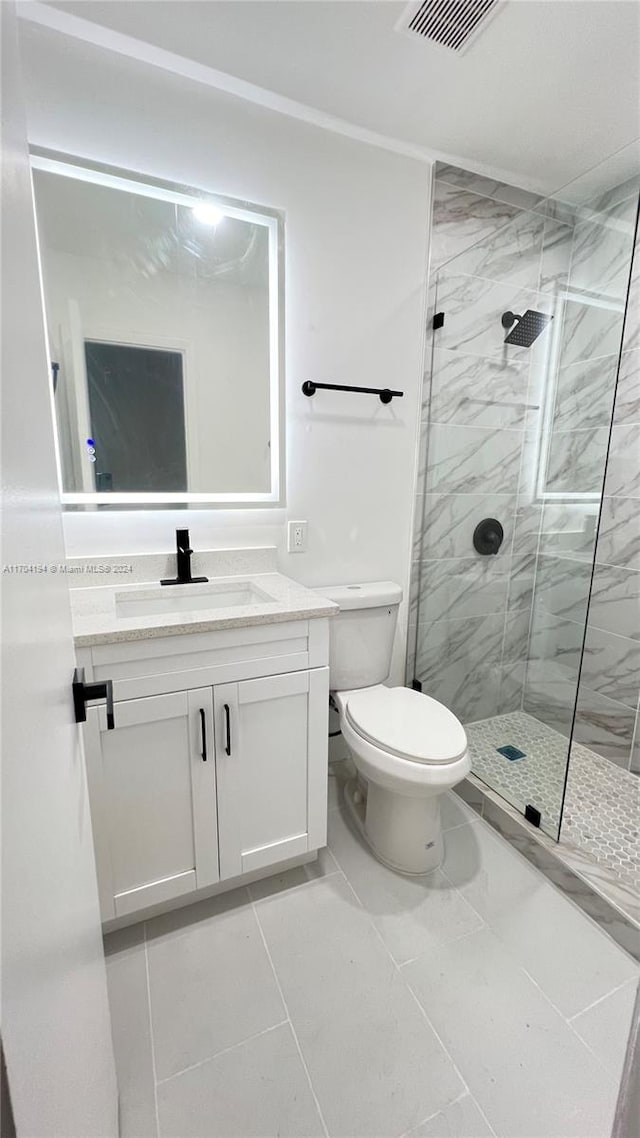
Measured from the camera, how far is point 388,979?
118cm

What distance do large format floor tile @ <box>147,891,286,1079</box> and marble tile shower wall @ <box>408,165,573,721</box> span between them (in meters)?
1.19

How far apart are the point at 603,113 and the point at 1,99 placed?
78.7 inches

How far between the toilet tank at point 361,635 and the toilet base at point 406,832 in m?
0.38

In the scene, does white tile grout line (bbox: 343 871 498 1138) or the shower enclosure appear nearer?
white tile grout line (bbox: 343 871 498 1138)

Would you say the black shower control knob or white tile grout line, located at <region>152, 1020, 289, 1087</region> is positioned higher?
the black shower control knob

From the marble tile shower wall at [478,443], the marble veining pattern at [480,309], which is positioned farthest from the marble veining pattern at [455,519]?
the marble veining pattern at [480,309]

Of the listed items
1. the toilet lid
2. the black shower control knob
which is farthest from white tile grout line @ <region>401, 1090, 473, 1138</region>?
the black shower control knob

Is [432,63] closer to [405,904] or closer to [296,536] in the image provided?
[296,536]

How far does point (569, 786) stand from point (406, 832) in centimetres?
88

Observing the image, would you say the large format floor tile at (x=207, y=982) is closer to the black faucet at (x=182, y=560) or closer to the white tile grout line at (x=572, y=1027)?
the white tile grout line at (x=572, y=1027)

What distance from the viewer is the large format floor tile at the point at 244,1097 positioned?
0.91 meters

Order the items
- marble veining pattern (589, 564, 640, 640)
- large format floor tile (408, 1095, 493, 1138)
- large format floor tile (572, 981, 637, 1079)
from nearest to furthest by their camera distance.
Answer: large format floor tile (408, 1095, 493, 1138)
large format floor tile (572, 981, 637, 1079)
marble veining pattern (589, 564, 640, 640)

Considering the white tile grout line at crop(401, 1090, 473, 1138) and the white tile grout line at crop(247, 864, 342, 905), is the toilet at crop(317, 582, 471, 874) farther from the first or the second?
the white tile grout line at crop(401, 1090, 473, 1138)

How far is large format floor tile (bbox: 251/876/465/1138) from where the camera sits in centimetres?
95
